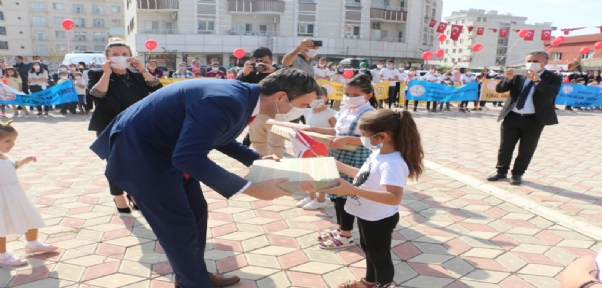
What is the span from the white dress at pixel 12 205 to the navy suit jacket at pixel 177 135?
1.38m

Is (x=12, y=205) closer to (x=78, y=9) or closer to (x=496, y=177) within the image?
(x=496, y=177)

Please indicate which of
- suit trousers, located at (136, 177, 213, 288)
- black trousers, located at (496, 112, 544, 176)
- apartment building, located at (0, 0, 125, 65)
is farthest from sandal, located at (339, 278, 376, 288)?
apartment building, located at (0, 0, 125, 65)

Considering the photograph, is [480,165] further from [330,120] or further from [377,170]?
[377,170]

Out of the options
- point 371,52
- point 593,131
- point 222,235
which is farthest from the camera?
Result: point 371,52

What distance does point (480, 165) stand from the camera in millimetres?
6816

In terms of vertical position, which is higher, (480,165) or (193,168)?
(193,168)

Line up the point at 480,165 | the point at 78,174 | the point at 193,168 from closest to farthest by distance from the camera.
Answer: the point at 193,168
the point at 78,174
the point at 480,165

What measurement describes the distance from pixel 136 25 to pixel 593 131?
3795 centimetres

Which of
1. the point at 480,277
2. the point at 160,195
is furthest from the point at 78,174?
the point at 480,277

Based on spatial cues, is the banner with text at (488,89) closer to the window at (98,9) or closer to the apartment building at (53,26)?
the apartment building at (53,26)

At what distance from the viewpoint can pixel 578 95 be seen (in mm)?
15898

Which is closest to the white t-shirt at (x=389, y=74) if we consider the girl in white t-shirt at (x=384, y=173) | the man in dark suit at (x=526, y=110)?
the man in dark suit at (x=526, y=110)

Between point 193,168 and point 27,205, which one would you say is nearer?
point 193,168

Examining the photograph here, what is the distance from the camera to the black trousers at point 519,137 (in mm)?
5602
